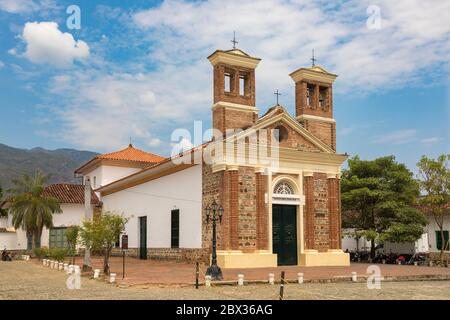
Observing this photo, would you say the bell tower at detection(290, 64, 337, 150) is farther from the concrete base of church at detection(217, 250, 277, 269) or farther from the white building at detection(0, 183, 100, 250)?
the white building at detection(0, 183, 100, 250)

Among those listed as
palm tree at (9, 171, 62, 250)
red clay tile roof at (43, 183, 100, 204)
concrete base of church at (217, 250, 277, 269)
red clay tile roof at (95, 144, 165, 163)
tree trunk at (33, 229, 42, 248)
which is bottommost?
concrete base of church at (217, 250, 277, 269)

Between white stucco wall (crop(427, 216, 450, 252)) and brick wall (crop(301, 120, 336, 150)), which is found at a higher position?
brick wall (crop(301, 120, 336, 150))

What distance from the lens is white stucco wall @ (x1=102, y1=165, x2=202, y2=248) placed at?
25.7 meters

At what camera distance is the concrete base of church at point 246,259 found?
2239 centimetres

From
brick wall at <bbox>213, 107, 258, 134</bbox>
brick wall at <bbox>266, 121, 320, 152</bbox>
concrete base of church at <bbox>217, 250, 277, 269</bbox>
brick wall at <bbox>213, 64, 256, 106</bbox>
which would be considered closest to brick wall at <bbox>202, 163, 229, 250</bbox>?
concrete base of church at <bbox>217, 250, 277, 269</bbox>

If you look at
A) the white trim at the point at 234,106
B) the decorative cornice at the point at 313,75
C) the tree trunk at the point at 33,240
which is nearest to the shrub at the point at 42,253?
the tree trunk at the point at 33,240

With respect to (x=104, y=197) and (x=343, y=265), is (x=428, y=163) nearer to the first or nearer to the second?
(x=343, y=265)

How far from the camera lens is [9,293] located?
1402 cm

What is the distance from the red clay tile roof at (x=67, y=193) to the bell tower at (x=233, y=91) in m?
18.8

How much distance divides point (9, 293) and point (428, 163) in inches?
887

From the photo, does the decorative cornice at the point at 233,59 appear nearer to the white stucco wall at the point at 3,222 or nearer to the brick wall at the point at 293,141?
the brick wall at the point at 293,141

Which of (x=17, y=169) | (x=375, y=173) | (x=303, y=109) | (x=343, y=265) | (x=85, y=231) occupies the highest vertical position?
(x=17, y=169)

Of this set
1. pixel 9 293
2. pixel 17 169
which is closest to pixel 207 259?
pixel 9 293

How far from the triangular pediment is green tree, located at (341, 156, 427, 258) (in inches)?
272
